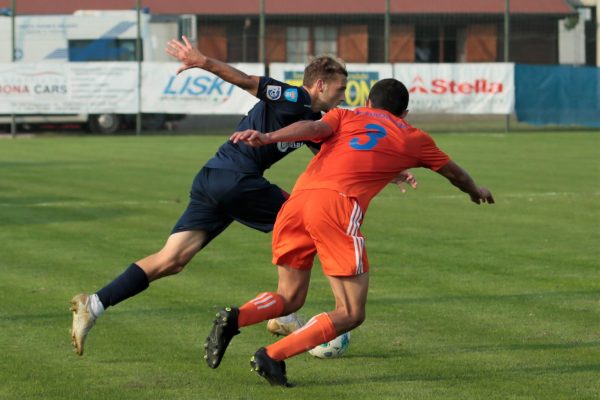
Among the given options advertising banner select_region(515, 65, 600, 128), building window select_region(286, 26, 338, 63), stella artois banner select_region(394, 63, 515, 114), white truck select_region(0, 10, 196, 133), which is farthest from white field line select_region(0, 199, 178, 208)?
building window select_region(286, 26, 338, 63)

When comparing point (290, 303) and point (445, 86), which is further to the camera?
point (445, 86)

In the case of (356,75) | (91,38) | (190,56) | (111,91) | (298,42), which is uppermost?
(298,42)

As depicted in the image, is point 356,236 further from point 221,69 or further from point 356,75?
point 356,75

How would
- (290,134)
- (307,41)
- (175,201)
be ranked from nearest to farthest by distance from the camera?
1. (290,134)
2. (175,201)
3. (307,41)

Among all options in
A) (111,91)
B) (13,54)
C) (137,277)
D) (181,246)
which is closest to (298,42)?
(111,91)

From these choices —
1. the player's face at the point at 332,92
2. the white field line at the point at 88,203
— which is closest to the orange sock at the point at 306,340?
the player's face at the point at 332,92

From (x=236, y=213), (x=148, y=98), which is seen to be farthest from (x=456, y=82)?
(x=236, y=213)

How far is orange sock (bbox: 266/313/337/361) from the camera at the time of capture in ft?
22.9

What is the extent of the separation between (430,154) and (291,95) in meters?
0.99

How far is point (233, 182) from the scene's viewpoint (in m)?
8.09

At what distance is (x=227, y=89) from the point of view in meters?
34.2

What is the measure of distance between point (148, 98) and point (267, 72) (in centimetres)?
324

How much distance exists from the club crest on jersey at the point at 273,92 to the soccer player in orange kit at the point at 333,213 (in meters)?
0.56

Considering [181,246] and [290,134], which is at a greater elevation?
[290,134]
